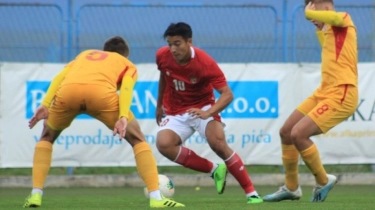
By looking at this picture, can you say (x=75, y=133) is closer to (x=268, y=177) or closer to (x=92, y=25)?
(x=92, y=25)

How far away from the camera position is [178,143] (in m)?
11.1

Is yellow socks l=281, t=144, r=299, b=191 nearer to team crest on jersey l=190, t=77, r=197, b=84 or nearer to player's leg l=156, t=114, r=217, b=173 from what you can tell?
player's leg l=156, t=114, r=217, b=173

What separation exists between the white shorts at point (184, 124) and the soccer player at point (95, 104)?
1323 millimetres

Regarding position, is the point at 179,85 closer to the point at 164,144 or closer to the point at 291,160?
the point at 164,144

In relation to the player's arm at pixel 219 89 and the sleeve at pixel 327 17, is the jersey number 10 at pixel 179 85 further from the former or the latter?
the sleeve at pixel 327 17

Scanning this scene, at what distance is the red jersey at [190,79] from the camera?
424 inches

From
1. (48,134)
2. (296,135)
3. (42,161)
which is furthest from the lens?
(296,135)

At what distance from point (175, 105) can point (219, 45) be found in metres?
4.35

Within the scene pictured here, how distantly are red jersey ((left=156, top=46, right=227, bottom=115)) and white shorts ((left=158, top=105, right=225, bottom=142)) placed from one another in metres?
0.07

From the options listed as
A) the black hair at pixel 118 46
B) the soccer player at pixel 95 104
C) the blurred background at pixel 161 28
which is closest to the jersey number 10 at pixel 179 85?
the black hair at pixel 118 46

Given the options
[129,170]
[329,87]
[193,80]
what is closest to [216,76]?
[193,80]

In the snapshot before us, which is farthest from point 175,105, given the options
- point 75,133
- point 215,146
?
point 75,133

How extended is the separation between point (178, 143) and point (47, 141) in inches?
68.9

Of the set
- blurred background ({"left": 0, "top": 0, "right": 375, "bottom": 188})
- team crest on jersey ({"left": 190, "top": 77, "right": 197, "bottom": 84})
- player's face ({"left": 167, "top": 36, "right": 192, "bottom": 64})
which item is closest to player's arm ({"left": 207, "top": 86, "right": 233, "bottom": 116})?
team crest on jersey ({"left": 190, "top": 77, "right": 197, "bottom": 84})
